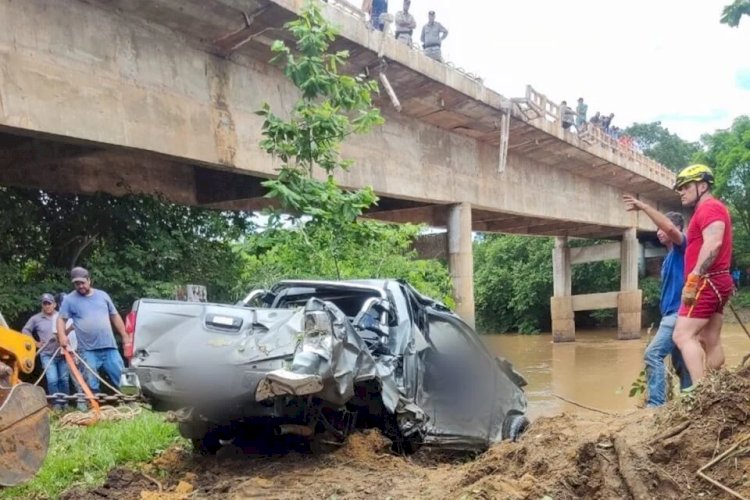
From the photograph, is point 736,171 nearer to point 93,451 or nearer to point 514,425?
point 514,425

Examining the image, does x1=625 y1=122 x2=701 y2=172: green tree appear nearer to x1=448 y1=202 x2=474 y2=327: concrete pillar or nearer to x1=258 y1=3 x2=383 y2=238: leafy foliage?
x1=448 y1=202 x2=474 y2=327: concrete pillar

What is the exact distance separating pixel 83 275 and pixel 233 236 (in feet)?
15.7

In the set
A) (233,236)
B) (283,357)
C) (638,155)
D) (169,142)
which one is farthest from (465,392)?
(638,155)

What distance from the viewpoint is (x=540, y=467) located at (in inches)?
147

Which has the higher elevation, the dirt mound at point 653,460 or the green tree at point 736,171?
the green tree at point 736,171

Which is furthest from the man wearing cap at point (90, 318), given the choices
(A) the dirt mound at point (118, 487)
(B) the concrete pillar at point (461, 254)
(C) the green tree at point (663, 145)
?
(C) the green tree at point (663, 145)

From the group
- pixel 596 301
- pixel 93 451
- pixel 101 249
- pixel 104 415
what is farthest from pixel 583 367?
pixel 93 451

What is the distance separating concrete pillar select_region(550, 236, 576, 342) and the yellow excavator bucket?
27672 mm

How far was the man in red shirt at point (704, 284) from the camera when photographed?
482cm

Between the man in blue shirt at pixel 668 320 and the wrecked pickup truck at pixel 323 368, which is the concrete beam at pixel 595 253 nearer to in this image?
the man in blue shirt at pixel 668 320

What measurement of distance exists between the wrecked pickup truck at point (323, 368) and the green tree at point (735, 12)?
3010mm

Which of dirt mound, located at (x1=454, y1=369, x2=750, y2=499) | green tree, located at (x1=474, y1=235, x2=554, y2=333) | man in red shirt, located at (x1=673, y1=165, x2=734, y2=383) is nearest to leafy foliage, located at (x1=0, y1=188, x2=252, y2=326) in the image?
man in red shirt, located at (x1=673, y1=165, x2=734, y2=383)

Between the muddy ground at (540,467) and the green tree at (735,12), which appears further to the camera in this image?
the green tree at (735,12)

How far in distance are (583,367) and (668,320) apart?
47.8 ft
